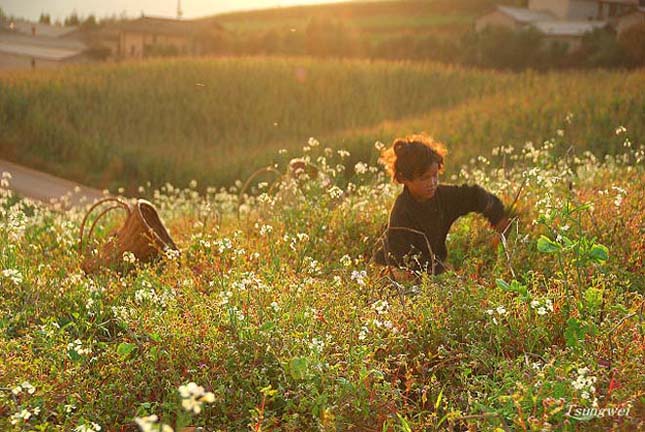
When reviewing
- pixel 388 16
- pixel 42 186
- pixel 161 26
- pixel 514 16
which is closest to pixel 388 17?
pixel 388 16

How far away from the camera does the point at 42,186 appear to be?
1574 centimetres

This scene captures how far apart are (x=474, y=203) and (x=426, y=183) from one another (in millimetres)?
473

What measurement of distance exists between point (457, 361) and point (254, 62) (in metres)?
23.8

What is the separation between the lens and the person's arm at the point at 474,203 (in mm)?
5805

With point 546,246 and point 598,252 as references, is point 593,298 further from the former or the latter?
point 546,246

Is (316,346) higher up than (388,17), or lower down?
lower down

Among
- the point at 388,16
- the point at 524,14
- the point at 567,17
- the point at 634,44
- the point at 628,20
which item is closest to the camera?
the point at 634,44

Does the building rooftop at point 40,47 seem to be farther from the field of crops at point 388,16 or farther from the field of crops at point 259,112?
the field of crops at point 259,112

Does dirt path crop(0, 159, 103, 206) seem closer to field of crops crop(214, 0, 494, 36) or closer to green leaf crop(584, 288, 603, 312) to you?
green leaf crop(584, 288, 603, 312)

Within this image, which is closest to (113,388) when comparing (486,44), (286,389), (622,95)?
(286,389)

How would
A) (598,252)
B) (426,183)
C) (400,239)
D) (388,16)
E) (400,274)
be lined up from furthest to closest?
(388,16) → (400,239) → (426,183) → (400,274) → (598,252)

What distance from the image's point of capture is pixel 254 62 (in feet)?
88.2

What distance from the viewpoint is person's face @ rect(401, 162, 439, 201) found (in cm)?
564

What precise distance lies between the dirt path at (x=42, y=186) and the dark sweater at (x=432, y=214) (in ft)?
31.3
